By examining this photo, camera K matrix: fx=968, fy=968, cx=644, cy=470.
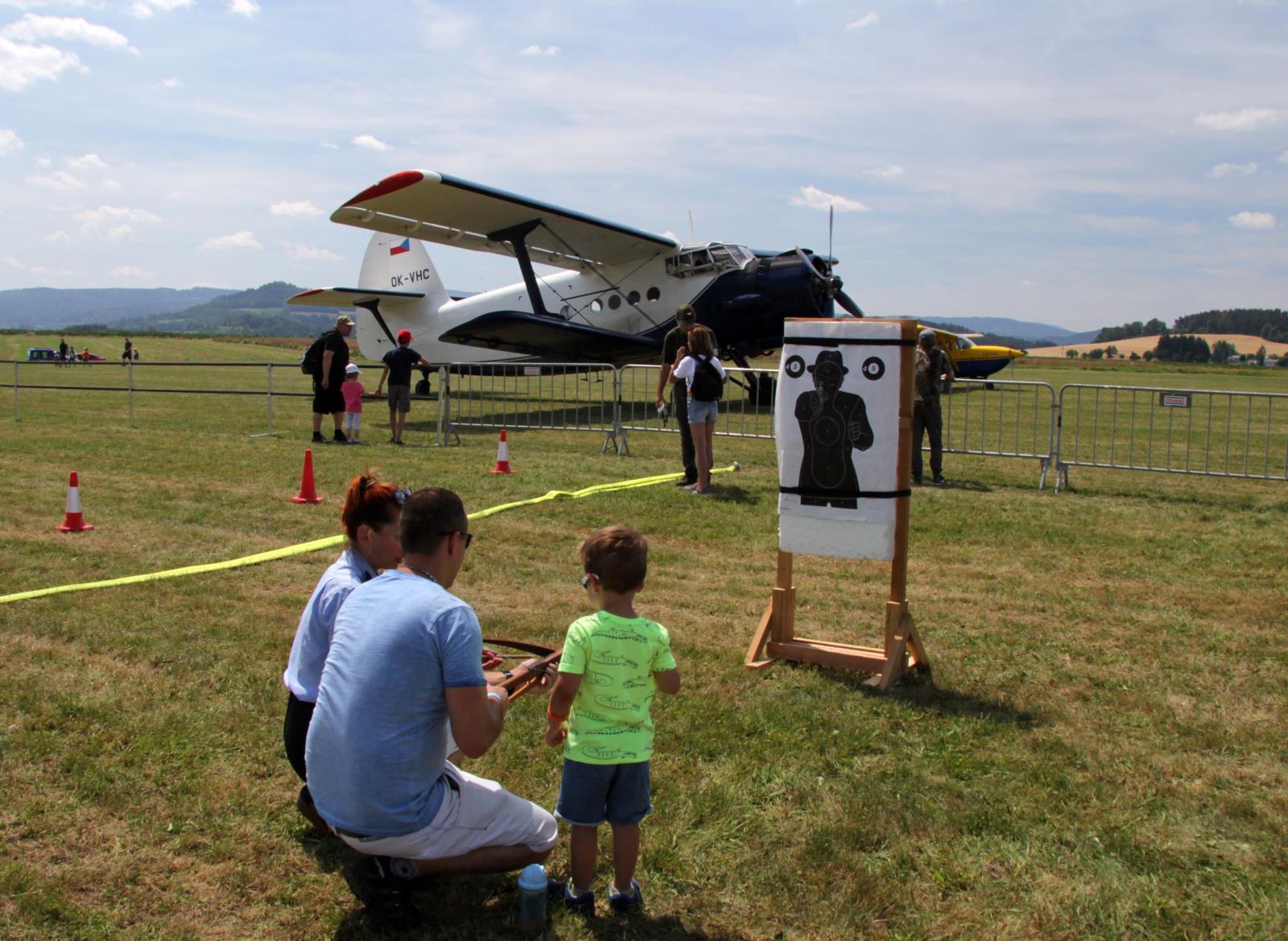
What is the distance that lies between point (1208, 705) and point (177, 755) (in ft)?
15.1

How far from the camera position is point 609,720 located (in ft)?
9.72

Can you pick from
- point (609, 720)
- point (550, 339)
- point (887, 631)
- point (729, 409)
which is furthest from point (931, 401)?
point (550, 339)

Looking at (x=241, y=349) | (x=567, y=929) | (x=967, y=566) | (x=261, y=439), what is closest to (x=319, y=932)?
(x=567, y=929)

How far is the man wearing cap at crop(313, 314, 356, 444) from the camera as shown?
44.3 ft

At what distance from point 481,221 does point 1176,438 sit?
13.8m

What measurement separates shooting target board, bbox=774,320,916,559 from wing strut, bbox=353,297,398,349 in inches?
888

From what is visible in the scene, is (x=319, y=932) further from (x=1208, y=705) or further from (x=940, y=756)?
(x=1208, y=705)

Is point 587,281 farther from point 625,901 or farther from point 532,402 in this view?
point 625,901

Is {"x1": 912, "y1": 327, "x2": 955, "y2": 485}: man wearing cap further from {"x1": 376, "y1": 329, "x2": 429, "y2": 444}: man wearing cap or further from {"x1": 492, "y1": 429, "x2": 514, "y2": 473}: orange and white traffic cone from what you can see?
{"x1": 376, "y1": 329, "x2": 429, "y2": 444}: man wearing cap

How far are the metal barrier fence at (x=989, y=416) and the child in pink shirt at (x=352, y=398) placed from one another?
917 mm

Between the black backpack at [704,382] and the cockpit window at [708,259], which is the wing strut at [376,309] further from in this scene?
the black backpack at [704,382]

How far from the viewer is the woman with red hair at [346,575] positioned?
327cm

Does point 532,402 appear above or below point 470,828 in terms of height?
above

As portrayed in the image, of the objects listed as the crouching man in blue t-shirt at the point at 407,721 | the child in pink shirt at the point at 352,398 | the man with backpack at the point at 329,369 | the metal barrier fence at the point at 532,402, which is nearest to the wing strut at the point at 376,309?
the metal barrier fence at the point at 532,402
